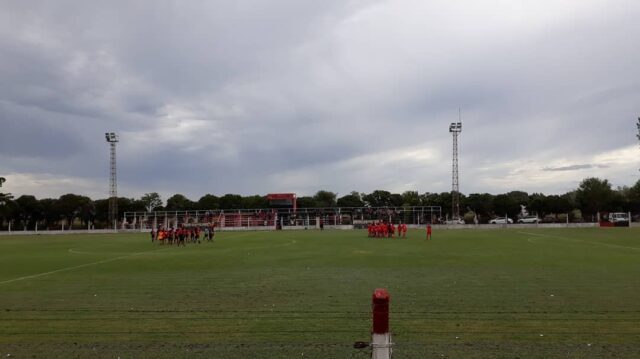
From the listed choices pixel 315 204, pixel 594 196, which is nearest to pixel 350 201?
pixel 315 204

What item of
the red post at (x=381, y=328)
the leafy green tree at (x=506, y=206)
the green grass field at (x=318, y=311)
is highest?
the leafy green tree at (x=506, y=206)

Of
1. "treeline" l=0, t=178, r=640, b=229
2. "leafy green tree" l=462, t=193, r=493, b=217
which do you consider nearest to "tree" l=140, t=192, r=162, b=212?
"treeline" l=0, t=178, r=640, b=229

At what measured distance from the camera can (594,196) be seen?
348 feet

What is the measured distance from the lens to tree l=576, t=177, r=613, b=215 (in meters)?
106

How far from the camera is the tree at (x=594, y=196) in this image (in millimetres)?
105812

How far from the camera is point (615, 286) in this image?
12719mm

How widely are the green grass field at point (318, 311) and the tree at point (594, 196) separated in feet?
327

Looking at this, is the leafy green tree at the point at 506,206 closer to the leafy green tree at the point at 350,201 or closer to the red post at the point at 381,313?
the leafy green tree at the point at 350,201

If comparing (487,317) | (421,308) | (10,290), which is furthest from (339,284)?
(10,290)

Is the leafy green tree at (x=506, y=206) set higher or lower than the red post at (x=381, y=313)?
higher

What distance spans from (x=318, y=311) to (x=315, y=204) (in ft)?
443

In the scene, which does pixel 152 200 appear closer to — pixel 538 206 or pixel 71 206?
pixel 71 206

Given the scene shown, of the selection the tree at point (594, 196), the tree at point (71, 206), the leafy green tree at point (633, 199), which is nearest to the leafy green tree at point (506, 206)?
the tree at point (594, 196)

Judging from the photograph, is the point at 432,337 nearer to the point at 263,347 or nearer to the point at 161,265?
the point at 263,347
